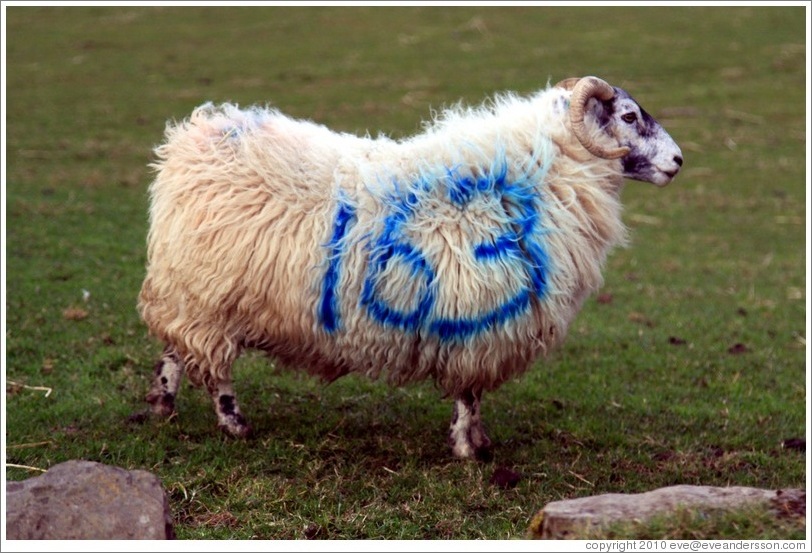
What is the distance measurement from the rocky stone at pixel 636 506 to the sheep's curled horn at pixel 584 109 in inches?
85.6

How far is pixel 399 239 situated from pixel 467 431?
1.18m

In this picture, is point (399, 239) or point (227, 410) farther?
point (227, 410)

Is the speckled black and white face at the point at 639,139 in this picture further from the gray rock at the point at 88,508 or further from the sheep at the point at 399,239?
the gray rock at the point at 88,508

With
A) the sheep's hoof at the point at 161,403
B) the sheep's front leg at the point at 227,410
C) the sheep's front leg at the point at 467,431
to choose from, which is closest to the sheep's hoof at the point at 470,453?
the sheep's front leg at the point at 467,431

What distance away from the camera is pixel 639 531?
11.8ft

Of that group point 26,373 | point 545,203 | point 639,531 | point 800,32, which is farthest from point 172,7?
point 639,531

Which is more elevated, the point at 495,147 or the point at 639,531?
the point at 495,147

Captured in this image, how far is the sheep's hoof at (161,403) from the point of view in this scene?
5.97 metres

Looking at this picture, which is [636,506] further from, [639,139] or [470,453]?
[639,139]

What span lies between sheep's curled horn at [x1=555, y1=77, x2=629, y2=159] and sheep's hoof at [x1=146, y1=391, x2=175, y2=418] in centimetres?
271

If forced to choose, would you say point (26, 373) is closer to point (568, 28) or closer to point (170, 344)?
point (170, 344)

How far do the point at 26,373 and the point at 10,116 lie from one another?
9.72 meters

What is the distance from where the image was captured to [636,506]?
3.72m

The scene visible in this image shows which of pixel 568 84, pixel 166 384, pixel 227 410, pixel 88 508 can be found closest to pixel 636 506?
pixel 88 508
